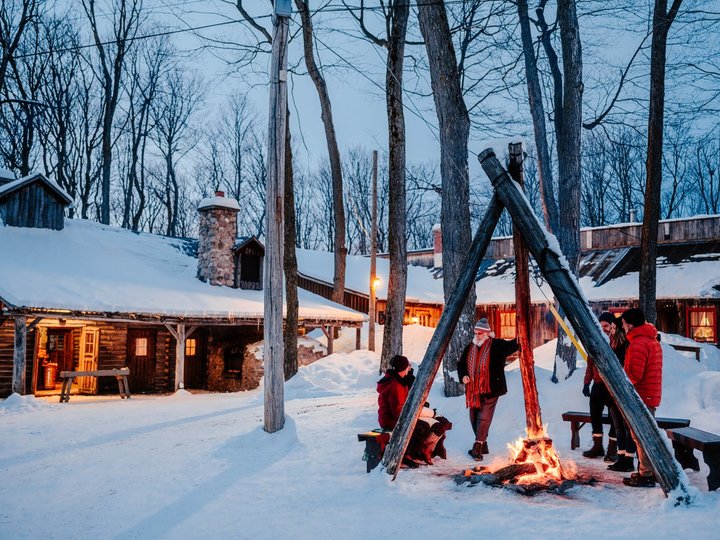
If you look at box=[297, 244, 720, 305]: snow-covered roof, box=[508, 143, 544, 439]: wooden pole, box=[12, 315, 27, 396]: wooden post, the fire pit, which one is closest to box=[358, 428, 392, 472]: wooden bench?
the fire pit

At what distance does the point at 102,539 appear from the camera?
183 inches

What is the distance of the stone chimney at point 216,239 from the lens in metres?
21.0

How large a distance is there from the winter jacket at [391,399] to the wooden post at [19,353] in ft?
35.2

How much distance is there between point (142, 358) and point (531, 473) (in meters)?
17.3

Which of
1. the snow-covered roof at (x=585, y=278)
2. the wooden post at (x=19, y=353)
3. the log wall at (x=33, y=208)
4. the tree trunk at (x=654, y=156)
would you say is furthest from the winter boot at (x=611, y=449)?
the log wall at (x=33, y=208)

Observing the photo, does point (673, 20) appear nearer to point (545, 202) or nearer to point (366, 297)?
point (545, 202)

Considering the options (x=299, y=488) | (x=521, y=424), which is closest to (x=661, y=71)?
(x=521, y=424)

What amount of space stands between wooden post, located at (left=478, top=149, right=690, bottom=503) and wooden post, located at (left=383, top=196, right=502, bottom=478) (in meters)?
0.28

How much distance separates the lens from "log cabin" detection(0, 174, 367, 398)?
1546 centimetres

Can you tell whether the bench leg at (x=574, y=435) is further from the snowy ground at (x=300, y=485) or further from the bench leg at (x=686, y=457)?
the bench leg at (x=686, y=457)

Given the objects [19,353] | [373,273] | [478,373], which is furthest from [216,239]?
[478,373]

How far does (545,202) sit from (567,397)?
4.41 meters

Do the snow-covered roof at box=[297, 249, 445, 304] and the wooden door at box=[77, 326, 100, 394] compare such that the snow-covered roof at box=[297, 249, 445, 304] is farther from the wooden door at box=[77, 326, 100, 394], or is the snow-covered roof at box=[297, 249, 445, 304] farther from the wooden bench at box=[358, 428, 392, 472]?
the wooden bench at box=[358, 428, 392, 472]

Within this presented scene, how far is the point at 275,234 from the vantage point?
8.34 metres
